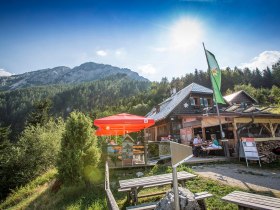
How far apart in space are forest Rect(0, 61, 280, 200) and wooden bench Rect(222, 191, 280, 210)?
622 cm

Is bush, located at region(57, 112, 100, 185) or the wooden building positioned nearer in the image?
bush, located at region(57, 112, 100, 185)

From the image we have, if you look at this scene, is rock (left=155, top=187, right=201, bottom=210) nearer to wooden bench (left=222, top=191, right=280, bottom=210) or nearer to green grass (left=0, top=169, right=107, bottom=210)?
wooden bench (left=222, top=191, right=280, bottom=210)

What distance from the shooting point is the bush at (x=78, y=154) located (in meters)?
8.20

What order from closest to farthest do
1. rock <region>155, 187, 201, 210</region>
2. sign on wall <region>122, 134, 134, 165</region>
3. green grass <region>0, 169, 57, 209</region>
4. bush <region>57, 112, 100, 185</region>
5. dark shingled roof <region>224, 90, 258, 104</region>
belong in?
1. rock <region>155, 187, 201, 210</region>
2. bush <region>57, 112, 100, 185</region>
3. sign on wall <region>122, 134, 134, 165</region>
4. green grass <region>0, 169, 57, 209</region>
5. dark shingled roof <region>224, 90, 258, 104</region>

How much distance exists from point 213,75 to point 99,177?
8.93 m

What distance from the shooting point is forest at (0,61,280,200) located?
1591cm

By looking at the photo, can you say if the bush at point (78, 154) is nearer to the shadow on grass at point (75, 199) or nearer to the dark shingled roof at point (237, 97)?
the shadow on grass at point (75, 199)

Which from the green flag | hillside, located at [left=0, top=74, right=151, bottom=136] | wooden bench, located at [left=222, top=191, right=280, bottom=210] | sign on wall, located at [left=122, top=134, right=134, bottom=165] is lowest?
wooden bench, located at [left=222, top=191, right=280, bottom=210]

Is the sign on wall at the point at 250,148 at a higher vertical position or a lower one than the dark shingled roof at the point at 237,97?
lower

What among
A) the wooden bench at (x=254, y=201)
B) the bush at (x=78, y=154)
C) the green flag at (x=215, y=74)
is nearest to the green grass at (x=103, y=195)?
the bush at (x=78, y=154)

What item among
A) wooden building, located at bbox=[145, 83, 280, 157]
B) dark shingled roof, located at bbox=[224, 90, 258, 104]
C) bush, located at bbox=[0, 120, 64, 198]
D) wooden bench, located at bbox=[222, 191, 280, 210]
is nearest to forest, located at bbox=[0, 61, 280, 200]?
bush, located at bbox=[0, 120, 64, 198]

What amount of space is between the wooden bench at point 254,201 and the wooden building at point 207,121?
9263 millimetres

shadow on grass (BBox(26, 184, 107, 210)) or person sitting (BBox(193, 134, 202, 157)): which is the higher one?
person sitting (BBox(193, 134, 202, 157))

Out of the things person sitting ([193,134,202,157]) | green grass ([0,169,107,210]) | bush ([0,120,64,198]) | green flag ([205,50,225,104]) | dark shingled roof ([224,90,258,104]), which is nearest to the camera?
green grass ([0,169,107,210])
